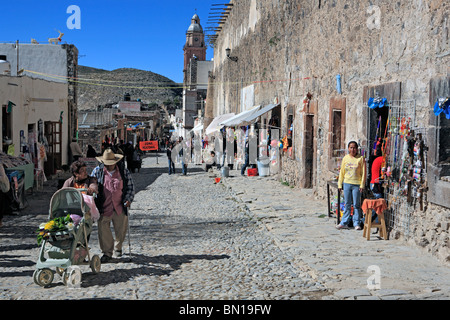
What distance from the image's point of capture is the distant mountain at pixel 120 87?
103 metres

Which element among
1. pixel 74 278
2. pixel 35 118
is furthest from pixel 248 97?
pixel 74 278

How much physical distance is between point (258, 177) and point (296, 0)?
5911 mm

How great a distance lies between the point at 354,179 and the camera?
865cm

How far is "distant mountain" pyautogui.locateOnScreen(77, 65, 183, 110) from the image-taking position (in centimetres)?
10256

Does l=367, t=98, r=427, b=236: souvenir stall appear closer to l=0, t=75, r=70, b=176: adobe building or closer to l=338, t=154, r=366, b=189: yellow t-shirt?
l=338, t=154, r=366, b=189: yellow t-shirt

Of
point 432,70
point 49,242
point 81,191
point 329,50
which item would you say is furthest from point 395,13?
point 49,242

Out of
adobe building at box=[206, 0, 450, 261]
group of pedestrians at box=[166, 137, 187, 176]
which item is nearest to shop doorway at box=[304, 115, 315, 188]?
adobe building at box=[206, 0, 450, 261]

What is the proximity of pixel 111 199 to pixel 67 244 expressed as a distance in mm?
1043

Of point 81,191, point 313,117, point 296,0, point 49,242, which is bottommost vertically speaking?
point 49,242

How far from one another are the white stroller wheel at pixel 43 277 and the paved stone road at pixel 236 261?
7cm

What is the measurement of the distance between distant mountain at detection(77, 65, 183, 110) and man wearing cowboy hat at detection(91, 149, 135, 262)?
303 ft

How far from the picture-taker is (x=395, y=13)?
814cm

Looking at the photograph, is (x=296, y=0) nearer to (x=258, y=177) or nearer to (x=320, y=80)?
(x=320, y=80)

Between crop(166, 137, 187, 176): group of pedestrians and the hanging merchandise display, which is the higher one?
the hanging merchandise display
